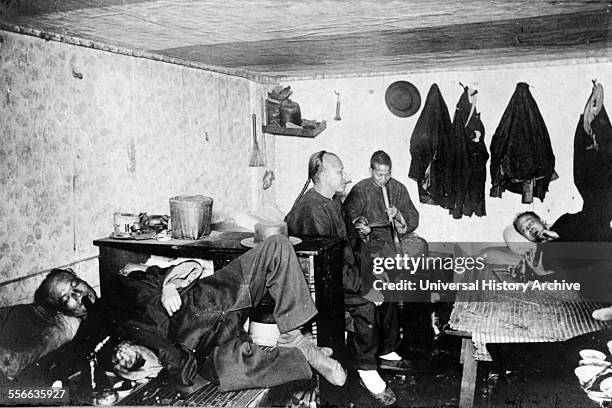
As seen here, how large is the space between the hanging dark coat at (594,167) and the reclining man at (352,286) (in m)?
0.93

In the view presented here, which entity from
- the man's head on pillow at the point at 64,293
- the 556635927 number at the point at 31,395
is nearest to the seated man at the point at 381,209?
the man's head on pillow at the point at 64,293

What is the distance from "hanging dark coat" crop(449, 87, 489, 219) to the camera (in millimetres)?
2311

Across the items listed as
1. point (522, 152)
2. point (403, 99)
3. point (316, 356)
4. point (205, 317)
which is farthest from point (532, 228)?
point (205, 317)

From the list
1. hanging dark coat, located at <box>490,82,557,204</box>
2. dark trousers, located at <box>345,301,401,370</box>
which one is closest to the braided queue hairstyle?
dark trousers, located at <box>345,301,401,370</box>

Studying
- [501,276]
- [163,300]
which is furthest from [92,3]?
[501,276]

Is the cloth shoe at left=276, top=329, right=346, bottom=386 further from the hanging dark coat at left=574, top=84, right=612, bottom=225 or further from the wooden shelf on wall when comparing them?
the hanging dark coat at left=574, top=84, right=612, bottom=225

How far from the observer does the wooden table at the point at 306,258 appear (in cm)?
230

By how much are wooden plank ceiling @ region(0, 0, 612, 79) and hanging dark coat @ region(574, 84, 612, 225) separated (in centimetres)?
29

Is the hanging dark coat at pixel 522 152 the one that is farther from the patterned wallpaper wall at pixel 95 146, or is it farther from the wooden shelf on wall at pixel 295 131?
the patterned wallpaper wall at pixel 95 146

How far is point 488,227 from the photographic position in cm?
233

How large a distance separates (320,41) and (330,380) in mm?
1387

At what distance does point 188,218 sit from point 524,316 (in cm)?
148

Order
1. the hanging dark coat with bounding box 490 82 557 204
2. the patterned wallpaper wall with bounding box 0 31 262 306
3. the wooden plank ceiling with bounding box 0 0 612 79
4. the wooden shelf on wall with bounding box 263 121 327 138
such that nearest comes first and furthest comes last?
the wooden plank ceiling with bounding box 0 0 612 79, the patterned wallpaper wall with bounding box 0 31 262 306, the hanging dark coat with bounding box 490 82 557 204, the wooden shelf on wall with bounding box 263 121 327 138

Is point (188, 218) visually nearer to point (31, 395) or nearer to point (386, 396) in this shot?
point (31, 395)
